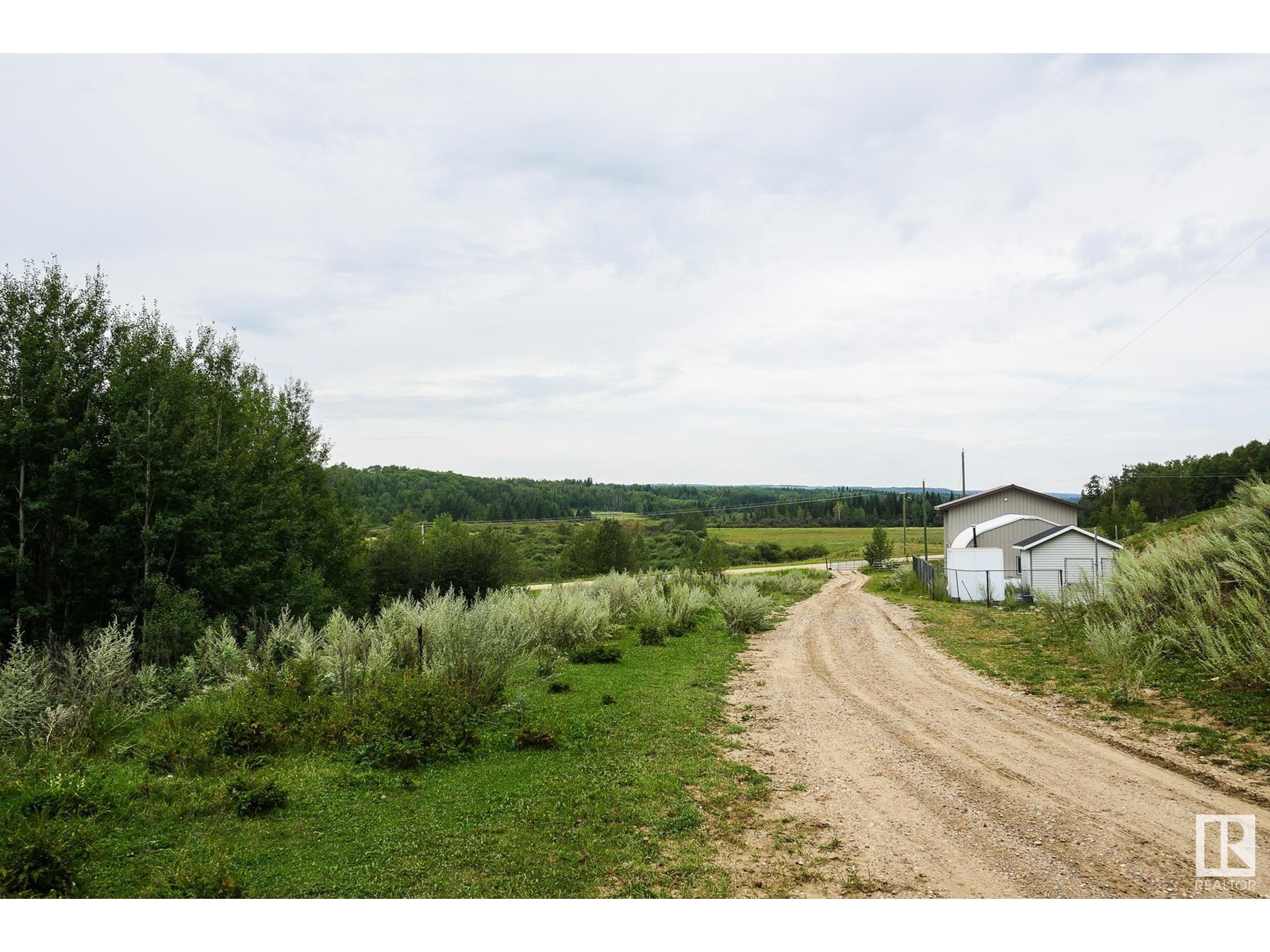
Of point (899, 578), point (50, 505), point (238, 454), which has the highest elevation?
point (238, 454)

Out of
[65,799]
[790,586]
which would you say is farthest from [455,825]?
[790,586]

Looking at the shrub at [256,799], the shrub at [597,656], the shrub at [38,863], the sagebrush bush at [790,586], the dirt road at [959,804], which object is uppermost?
the shrub at [38,863]

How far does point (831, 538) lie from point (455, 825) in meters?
107

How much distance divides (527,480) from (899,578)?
9117cm

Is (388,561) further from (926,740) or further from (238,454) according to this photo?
(926,740)

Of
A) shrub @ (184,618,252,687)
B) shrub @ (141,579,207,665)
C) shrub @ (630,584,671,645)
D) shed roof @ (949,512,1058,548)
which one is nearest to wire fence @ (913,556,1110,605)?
shed roof @ (949,512,1058,548)

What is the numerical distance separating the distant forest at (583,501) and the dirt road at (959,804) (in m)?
45.6

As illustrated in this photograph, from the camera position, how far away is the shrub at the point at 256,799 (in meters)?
5.63

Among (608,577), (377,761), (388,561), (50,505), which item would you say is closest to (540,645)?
(377,761)

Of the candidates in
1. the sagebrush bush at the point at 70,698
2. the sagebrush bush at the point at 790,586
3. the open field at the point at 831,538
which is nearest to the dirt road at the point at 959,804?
the sagebrush bush at the point at 70,698

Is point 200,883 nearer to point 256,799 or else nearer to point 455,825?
point 256,799

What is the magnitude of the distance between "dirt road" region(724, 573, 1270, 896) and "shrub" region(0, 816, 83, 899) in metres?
4.40

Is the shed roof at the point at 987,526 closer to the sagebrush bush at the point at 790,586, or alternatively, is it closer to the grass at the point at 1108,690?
the sagebrush bush at the point at 790,586

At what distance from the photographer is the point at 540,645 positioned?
1470 cm
